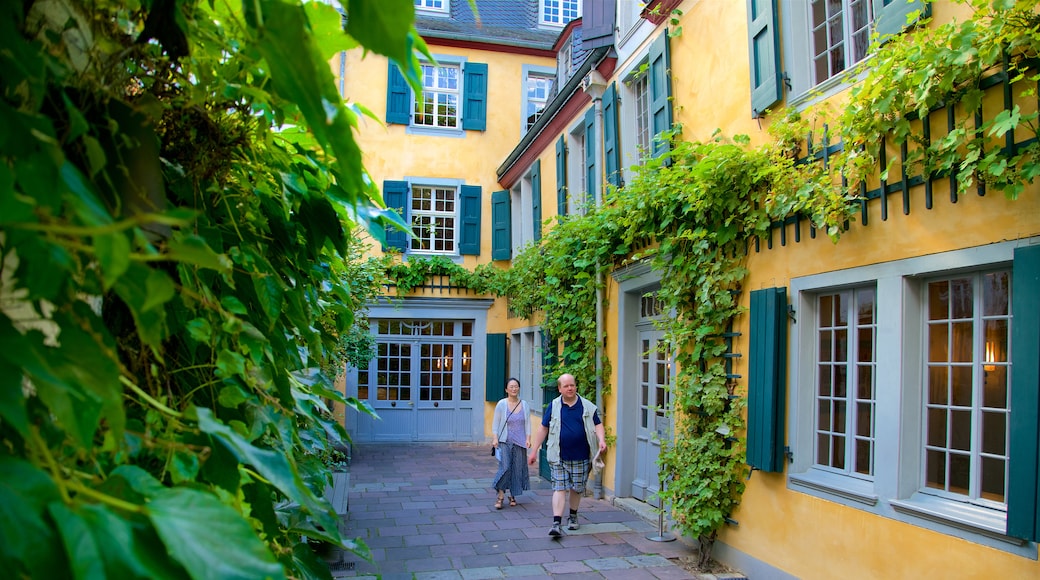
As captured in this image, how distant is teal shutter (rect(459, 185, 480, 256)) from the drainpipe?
19.6 ft

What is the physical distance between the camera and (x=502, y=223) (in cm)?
1598

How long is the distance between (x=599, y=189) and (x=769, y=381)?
496 cm

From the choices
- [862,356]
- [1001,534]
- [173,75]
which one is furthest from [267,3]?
[862,356]

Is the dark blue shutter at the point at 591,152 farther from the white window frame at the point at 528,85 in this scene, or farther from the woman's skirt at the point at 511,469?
the white window frame at the point at 528,85

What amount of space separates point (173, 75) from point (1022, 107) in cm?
426

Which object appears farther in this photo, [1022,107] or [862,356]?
[862,356]

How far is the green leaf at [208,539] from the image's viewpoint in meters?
0.59

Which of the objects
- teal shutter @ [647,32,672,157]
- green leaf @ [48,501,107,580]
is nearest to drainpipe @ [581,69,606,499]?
teal shutter @ [647,32,672,157]

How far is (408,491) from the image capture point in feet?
34.2

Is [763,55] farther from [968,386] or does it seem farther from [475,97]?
[475,97]

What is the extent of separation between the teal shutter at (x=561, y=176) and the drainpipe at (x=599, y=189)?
5.51 feet

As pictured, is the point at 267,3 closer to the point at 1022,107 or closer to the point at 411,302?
the point at 1022,107

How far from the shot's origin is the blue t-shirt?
7.82 metres

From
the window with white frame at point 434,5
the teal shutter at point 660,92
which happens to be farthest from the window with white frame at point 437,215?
the teal shutter at point 660,92
